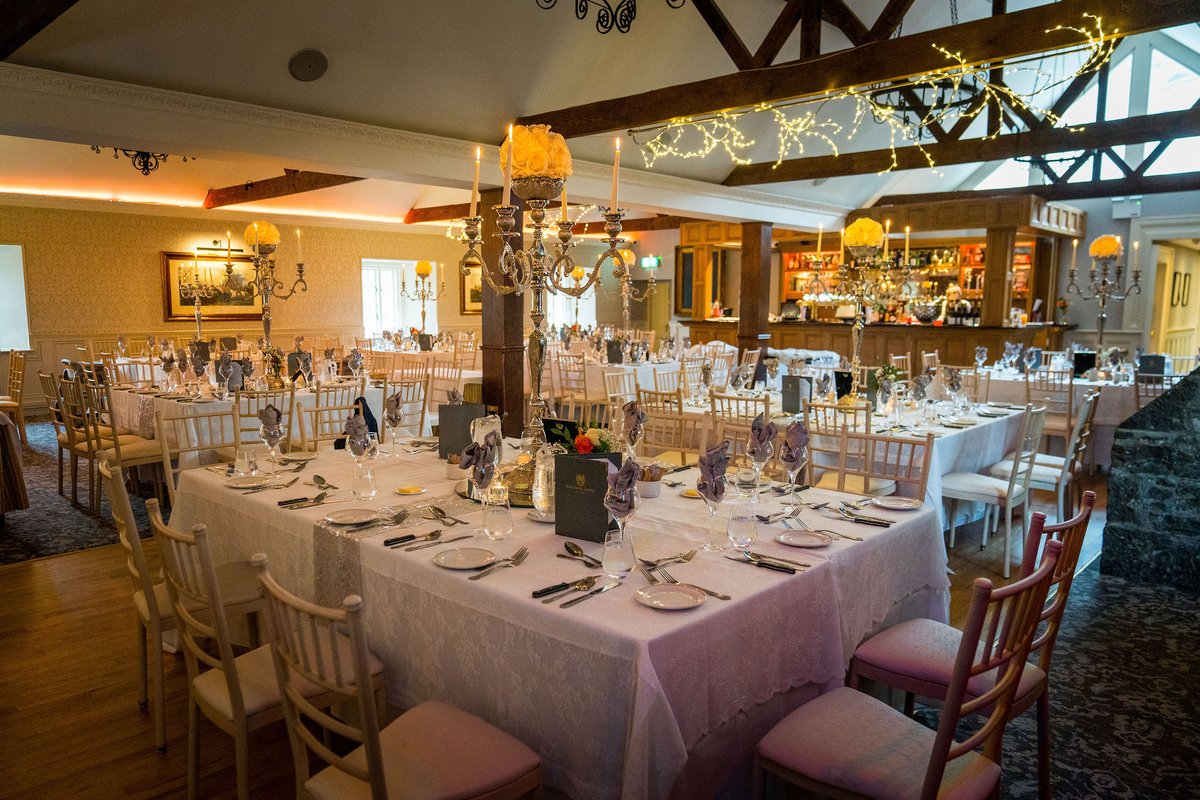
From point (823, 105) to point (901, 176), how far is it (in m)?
4.25

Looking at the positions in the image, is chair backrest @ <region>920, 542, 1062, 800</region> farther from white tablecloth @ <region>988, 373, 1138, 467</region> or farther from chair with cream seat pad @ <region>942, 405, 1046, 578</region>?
white tablecloth @ <region>988, 373, 1138, 467</region>

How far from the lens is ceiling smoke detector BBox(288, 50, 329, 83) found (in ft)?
20.5

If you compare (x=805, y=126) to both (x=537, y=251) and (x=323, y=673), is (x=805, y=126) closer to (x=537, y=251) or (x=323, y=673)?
(x=537, y=251)

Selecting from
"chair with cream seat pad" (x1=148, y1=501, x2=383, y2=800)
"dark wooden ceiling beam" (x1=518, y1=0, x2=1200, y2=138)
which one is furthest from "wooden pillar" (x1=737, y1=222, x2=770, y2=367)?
"chair with cream seat pad" (x1=148, y1=501, x2=383, y2=800)

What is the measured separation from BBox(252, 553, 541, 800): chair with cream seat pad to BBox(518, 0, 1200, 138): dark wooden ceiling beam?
4832 millimetres

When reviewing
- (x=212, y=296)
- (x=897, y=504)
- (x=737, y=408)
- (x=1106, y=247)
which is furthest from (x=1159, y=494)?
(x=212, y=296)

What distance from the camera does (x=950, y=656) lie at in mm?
2467

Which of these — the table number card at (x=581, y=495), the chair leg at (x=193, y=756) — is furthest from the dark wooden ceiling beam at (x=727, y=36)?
the chair leg at (x=193, y=756)

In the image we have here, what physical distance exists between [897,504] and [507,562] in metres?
1.53

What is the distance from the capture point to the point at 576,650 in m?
1.98

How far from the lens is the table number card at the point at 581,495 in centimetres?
252

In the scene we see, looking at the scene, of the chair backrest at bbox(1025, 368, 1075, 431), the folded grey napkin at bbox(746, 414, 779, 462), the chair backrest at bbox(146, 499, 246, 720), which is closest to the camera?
the chair backrest at bbox(146, 499, 246, 720)

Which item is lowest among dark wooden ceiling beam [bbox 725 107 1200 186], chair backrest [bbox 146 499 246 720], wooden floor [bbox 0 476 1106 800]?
wooden floor [bbox 0 476 1106 800]

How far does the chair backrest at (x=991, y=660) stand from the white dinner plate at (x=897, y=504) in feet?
3.09
